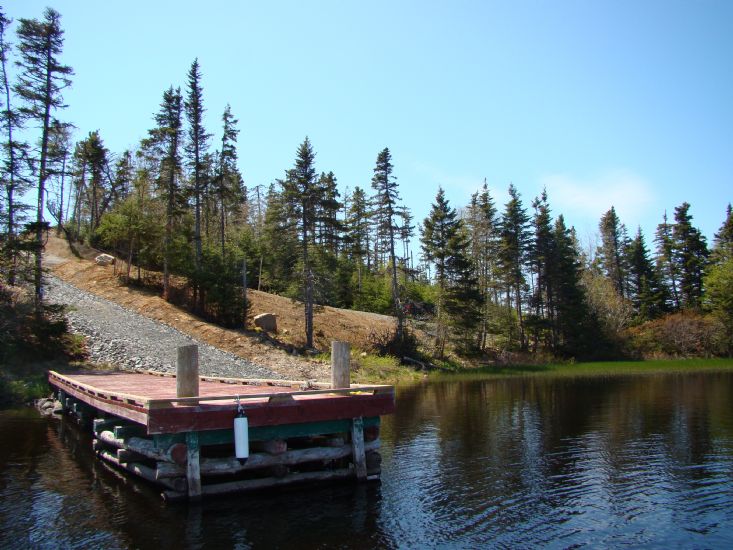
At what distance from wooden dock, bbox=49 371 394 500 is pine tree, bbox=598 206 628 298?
78.6 metres

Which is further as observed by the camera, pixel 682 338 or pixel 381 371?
pixel 682 338

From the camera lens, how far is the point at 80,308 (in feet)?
118

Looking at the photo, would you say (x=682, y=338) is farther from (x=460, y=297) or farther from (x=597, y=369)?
(x=460, y=297)

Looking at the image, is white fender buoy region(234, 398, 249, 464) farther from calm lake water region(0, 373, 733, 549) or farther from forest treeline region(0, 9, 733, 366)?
forest treeline region(0, 9, 733, 366)

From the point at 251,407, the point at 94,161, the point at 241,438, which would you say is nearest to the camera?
the point at 241,438

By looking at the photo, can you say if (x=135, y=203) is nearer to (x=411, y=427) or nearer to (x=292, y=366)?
(x=292, y=366)

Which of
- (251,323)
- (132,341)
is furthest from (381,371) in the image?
(132,341)

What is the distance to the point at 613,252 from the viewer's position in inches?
3282

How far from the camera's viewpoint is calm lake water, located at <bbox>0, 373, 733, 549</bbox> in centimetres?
880

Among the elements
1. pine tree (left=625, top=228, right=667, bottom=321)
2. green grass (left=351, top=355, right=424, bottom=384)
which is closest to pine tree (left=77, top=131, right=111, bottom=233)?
green grass (left=351, top=355, right=424, bottom=384)

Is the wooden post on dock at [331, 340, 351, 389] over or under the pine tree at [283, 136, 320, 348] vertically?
under

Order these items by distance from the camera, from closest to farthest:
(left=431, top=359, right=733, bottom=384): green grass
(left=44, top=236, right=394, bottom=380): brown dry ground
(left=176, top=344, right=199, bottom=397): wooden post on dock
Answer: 1. (left=176, top=344, right=199, bottom=397): wooden post on dock
2. (left=44, top=236, right=394, bottom=380): brown dry ground
3. (left=431, top=359, right=733, bottom=384): green grass

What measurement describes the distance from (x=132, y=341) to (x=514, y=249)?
3676 centimetres

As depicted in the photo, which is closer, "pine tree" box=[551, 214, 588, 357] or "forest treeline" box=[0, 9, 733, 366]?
"forest treeline" box=[0, 9, 733, 366]
